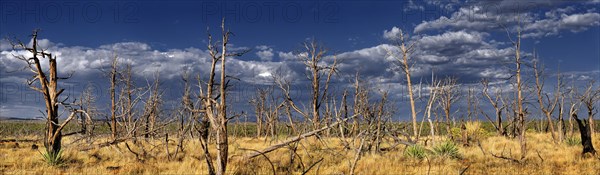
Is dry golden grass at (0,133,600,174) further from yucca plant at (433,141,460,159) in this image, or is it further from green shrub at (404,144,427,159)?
yucca plant at (433,141,460,159)

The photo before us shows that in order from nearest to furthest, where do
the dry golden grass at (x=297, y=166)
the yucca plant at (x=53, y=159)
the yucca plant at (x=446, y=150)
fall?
1. the dry golden grass at (x=297, y=166)
2. the yucca plant at (x=53, y=159)
3. the yucca plant at (x=446, y=150)

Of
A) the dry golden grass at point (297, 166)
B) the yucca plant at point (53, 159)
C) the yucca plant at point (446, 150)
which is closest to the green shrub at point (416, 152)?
the dry golden grass at point (297, 166)

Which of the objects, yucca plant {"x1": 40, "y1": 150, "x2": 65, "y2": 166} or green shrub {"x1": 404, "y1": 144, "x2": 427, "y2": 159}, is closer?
yucca plant {"x1": 40, "y1": 150, "x2": 65, "y2": 166}

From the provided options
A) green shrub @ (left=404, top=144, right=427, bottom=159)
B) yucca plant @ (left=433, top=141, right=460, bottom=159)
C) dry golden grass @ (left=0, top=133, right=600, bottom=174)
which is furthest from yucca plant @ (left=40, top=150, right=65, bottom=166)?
yucca plant @ (left=433, top=141, right=460, bottom=159)

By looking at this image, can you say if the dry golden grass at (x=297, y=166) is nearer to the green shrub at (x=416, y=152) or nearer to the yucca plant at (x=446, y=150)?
the green shrub at (x=416, y=152)

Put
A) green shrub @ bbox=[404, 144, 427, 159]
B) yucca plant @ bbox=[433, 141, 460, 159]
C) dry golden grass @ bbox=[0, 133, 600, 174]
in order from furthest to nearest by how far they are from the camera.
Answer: yucca plant @ bbox=[433, 141, 460, 159] → green shrub @ bbox=[404, 144, 427, 159] → dry golden grass @ bbox=[0, 133, 600, 174]

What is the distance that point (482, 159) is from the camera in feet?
46.6

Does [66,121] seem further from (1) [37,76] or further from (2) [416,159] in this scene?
(2) [416,159]

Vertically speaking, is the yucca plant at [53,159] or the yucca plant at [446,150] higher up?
the yucca plant at [53,159]


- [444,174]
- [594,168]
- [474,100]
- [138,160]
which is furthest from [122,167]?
[474,100]

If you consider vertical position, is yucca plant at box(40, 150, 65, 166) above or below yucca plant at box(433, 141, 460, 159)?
above

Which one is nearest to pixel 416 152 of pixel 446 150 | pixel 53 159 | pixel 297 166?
pixel 446 150

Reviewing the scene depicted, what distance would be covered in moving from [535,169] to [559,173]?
0.65 metres

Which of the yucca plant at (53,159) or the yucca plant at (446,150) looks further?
Result: the yucca plant at (446,150)
